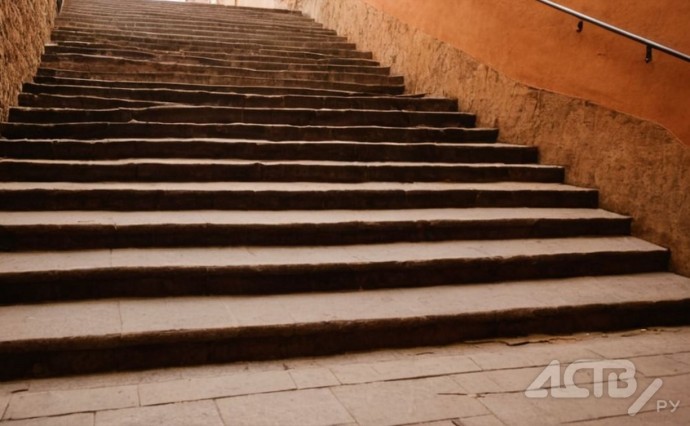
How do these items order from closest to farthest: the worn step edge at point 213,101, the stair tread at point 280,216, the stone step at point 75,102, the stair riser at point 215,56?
the stair tread at point 280,216, the stone step at point 75,102, the worn step edge at point 213,101, the stair riser at point 215,56

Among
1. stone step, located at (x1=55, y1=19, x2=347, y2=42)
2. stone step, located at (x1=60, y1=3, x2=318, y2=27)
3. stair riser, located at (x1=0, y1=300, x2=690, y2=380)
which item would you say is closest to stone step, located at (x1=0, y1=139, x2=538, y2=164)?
stair riser, located at (x1=0, y1=300, x2=690, y2=380)

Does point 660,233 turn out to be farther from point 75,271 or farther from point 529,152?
point 75,271

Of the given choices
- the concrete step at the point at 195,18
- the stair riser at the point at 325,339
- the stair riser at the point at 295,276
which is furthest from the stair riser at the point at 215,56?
the stair riser at the point at 325,339

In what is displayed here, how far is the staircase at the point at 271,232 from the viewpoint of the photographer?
289 cm

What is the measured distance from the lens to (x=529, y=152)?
539 centimetres

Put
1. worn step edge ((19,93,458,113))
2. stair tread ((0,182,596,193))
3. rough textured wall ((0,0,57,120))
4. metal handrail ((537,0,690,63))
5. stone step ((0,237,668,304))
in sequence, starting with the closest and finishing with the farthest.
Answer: stone step ((0,237,668,304)) < stair tread ((0,182,596,193)) < metal handrail ((537,0,690,63)) < rough textured wall ((0,0,57,120)) < worn step edge ((19,93,458,113))

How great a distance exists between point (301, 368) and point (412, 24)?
19.2 feet

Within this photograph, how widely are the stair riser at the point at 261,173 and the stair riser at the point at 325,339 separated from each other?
1770 millimetres

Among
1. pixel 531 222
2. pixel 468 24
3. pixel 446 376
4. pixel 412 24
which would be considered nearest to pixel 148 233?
pixel 446 376

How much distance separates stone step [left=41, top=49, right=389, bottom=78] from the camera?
20.3 feet

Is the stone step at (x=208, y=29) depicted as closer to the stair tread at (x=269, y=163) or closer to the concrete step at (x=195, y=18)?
the concrete step at (x=195, y=18)

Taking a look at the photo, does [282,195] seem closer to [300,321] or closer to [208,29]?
[300,321]

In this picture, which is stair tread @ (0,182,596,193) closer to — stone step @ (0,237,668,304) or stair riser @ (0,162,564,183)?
stair riser @ (0,162,564,183)

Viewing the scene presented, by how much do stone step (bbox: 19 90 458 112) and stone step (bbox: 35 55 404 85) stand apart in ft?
2.80
